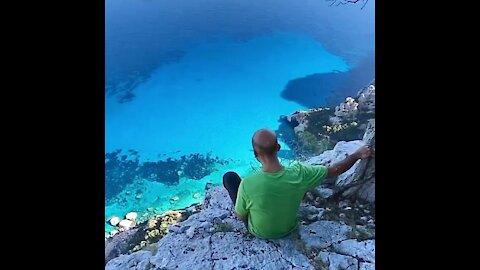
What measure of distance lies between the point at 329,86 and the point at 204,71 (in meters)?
0.87

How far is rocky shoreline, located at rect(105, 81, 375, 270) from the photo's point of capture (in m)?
1.83

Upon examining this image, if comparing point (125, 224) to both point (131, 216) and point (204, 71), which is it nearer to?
point (131, 216)

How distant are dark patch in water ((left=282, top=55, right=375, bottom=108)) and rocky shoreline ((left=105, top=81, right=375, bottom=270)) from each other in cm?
57

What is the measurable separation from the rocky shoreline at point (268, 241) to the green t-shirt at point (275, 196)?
0.23ft

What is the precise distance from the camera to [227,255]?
1.88 meters

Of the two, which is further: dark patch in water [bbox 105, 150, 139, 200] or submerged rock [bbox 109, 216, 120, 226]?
dark patch in water [bbox 105, 150, 139, 200]

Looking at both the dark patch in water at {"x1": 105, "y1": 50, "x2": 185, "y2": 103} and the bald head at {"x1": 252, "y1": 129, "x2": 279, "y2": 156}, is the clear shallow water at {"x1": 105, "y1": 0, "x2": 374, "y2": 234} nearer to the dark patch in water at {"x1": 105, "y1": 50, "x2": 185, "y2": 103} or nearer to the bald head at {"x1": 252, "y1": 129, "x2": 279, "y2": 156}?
the dark patch in water at {"x1": 105, "y1": 50, "x2": 185, "y2": 103}

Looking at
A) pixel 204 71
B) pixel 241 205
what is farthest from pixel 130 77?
pixel 241 205

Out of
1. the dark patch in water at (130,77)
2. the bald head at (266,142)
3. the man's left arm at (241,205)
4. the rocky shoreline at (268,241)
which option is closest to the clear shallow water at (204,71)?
the dark patch in water at (130,77)

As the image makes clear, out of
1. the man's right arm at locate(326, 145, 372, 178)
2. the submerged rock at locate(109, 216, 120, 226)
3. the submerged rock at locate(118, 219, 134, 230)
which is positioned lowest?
the submerged rock at locate(118, 219, 134, 230)

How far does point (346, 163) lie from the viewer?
1.95 meters

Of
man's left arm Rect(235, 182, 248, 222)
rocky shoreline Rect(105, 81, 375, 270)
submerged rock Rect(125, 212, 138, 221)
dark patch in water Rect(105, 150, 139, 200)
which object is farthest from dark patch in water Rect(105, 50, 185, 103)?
man's left arm Rect(235, 182, 248, 222)
